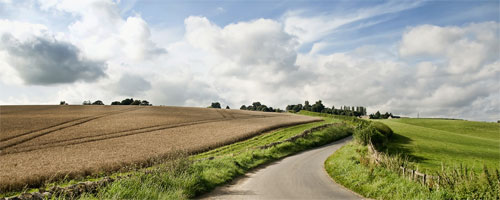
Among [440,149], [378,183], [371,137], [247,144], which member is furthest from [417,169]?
[440,149]

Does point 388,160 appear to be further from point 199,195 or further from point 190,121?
point 190,121

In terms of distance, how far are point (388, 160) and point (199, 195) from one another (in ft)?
40.8

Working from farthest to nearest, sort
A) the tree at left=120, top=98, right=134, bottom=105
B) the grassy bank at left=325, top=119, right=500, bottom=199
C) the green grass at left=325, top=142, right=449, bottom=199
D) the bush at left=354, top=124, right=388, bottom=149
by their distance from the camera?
the tree at left=120, top=98, right=134, bottom=105 → the bush at left=354, top=124, right=388, bottom=149 → the green grass at left=325, top=142, right=449, bottom=199 → the grassy bank at left=325, top=119, right=500, bottom=199

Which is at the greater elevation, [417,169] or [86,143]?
[417,169]

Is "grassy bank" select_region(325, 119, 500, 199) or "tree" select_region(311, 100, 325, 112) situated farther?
"tree" select_region(311, 100, 325, 112)

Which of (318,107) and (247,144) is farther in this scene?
(318,107)

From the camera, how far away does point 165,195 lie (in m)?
13.4

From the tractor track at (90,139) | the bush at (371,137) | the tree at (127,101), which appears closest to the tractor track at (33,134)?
the tractor track at (90,139)

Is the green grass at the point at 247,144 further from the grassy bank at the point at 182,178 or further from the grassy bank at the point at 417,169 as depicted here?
the grassy bank at the point at 417,169

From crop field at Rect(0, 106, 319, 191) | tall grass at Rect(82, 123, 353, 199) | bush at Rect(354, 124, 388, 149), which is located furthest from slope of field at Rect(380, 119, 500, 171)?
crop field at Rect(0, 106, 319, 191)

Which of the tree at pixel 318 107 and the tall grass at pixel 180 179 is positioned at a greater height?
the tree at pixel 318 107

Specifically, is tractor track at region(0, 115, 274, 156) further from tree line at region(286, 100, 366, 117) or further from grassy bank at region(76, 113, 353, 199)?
tree line at region(286, 100, 366, 117)

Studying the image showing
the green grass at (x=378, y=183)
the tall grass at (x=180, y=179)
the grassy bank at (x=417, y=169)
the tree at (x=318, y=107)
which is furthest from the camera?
the tree at (x=318, y=107)

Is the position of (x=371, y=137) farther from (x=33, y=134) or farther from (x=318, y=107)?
(x=318, y=107)
